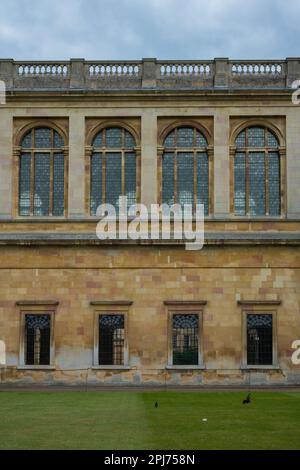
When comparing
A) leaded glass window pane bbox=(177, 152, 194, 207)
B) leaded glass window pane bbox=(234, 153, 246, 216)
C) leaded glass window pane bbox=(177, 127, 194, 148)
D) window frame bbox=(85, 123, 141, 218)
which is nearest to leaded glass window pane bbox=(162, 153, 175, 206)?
leaded glass window pane bbox=(177, 152, 194, 207)

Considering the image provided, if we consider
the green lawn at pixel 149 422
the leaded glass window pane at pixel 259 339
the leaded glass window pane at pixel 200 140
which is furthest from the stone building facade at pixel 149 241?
the green lawn at pixel 149 422

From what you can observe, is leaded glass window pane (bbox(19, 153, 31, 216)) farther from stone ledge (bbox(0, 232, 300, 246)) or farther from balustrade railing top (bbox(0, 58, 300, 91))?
balustrade railing top (bbox(0, 58, 300, 91))

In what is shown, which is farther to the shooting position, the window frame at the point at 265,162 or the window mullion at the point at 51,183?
the window mullion at the point at 51,183

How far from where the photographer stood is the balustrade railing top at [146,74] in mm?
40312

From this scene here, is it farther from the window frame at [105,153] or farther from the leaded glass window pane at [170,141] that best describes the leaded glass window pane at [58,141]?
the leaded glass window pane at [170,141]

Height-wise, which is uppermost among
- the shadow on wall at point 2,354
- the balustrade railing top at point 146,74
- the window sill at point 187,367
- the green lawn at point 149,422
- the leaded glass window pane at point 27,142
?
the balustrade railing top at point 146,74

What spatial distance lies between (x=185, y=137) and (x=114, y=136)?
9.75 feet

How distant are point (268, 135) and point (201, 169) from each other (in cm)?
314

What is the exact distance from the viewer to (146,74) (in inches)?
1588

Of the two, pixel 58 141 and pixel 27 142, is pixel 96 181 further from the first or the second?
pixel 27 142

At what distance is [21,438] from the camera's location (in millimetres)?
19312

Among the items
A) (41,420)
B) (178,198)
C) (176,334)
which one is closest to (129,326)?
(176,334)

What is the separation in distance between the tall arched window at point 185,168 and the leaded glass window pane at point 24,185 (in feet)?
18.5

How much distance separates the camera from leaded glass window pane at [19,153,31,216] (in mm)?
40156
